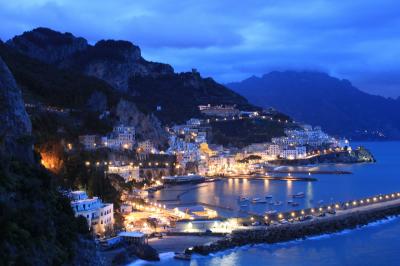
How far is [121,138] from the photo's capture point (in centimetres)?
4372

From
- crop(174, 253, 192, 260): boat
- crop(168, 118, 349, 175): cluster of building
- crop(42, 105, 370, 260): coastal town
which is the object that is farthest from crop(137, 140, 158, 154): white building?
crop(174, 253, 192, 260): boat

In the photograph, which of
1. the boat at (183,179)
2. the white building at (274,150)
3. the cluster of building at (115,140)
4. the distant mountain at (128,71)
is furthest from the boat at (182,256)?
the distant mountain at (128,71)

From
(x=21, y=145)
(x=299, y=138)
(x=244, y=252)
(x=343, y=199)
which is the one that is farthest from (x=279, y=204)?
(x=299, y=138)

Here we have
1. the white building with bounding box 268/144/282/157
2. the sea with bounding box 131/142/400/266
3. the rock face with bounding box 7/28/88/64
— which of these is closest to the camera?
the sea with bounding box 131/142/400/266

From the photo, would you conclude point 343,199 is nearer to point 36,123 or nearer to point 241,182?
point 241,182

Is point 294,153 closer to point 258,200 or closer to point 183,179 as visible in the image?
point 183,179

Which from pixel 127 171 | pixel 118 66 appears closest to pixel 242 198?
pixel 127 171

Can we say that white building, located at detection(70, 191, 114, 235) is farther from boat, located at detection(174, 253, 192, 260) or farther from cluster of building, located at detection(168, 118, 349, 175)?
cluster of building, located at detection(168, 118, 349, 175)

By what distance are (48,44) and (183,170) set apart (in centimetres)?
3926

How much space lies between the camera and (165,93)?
86.1 meters

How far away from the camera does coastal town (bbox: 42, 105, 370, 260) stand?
2172cm

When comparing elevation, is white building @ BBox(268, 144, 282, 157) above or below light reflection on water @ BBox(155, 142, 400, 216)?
above

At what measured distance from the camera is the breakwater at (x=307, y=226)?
21.0 meters

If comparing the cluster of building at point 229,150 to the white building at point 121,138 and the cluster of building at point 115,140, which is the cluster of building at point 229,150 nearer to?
the white building at point 121,138
